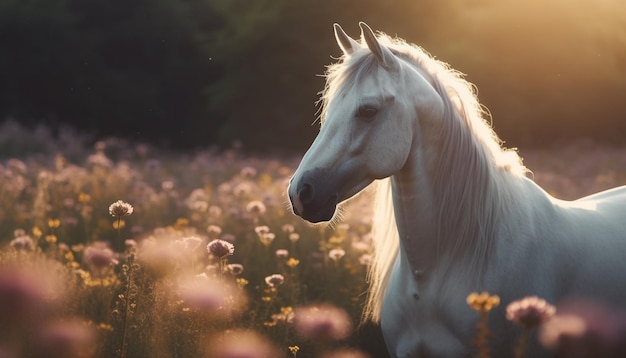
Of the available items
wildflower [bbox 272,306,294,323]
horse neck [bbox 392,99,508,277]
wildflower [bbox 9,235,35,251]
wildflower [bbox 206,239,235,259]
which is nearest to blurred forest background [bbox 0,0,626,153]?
wildflower [bbox 9,235,35,251]

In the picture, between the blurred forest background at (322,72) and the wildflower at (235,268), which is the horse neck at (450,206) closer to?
the wildflower at (235,268)

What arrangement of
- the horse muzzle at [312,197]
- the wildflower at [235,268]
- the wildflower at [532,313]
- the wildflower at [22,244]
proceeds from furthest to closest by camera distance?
the wildflower at [22,244]
the wildflower at [235,268]
the horse muzzle at [312,197]
the wildflower at [532,313]

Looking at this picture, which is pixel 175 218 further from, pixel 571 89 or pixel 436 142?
pixel 571 89

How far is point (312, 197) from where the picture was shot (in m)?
2.79

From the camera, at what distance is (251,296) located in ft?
16.2

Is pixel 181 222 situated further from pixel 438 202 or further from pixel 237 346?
pixel 237 346

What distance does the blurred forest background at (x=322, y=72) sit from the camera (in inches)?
712

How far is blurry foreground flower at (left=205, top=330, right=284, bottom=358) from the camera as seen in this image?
200cm

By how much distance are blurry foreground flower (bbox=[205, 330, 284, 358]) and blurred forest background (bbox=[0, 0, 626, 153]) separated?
14.5 metres

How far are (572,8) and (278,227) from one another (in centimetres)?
1456

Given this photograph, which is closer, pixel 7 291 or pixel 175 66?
pixel 7 291

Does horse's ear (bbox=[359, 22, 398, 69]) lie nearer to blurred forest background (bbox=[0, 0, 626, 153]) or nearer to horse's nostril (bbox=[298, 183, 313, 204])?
horse's nostril (bbox=[298, 183, 313, 204])

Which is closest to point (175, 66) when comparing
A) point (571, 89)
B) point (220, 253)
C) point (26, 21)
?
point (26, 21)

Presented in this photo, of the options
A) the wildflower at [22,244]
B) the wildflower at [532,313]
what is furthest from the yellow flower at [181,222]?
the wildflower at [532,313]
